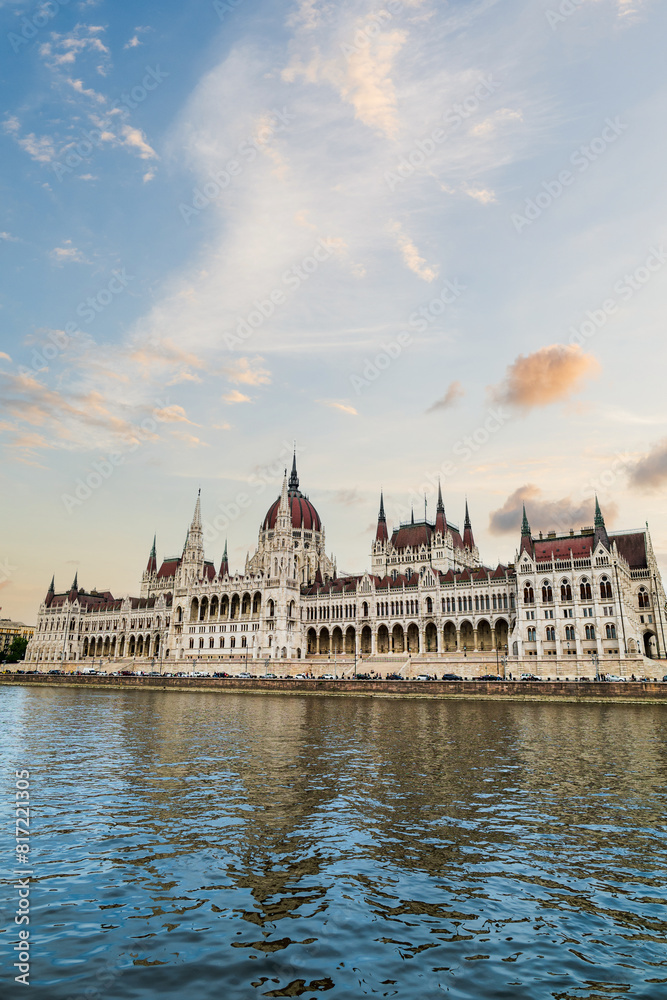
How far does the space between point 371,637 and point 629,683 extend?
6394cm

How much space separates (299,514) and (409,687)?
8506 centimetres

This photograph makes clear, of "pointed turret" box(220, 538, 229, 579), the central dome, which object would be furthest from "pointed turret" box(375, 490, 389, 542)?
"pointed turret" box(220, 538, 229, 579)

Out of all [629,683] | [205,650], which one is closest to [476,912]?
[629,683]

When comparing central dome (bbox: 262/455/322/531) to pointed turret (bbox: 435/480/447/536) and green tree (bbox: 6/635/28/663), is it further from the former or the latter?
green tree (bbox: 6/635/28/663)

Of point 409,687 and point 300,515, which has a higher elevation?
point 300,515

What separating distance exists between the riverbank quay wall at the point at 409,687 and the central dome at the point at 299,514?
5801 centimetres

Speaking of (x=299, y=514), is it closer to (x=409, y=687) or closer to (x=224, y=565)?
(x=224, y=565)

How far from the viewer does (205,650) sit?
445ft

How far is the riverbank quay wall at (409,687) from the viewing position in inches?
2653

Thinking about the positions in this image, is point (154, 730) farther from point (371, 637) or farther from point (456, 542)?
point (456, 542)

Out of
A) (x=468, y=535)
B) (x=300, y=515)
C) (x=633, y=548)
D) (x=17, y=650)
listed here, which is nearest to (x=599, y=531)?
(x=633, y=548)

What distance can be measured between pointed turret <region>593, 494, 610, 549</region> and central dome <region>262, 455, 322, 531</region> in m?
A: 73.2

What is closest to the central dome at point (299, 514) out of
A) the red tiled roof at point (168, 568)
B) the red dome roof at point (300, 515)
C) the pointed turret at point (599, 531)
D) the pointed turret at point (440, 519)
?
the red dome roof at point (300, 515)

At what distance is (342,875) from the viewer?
14.7 m
